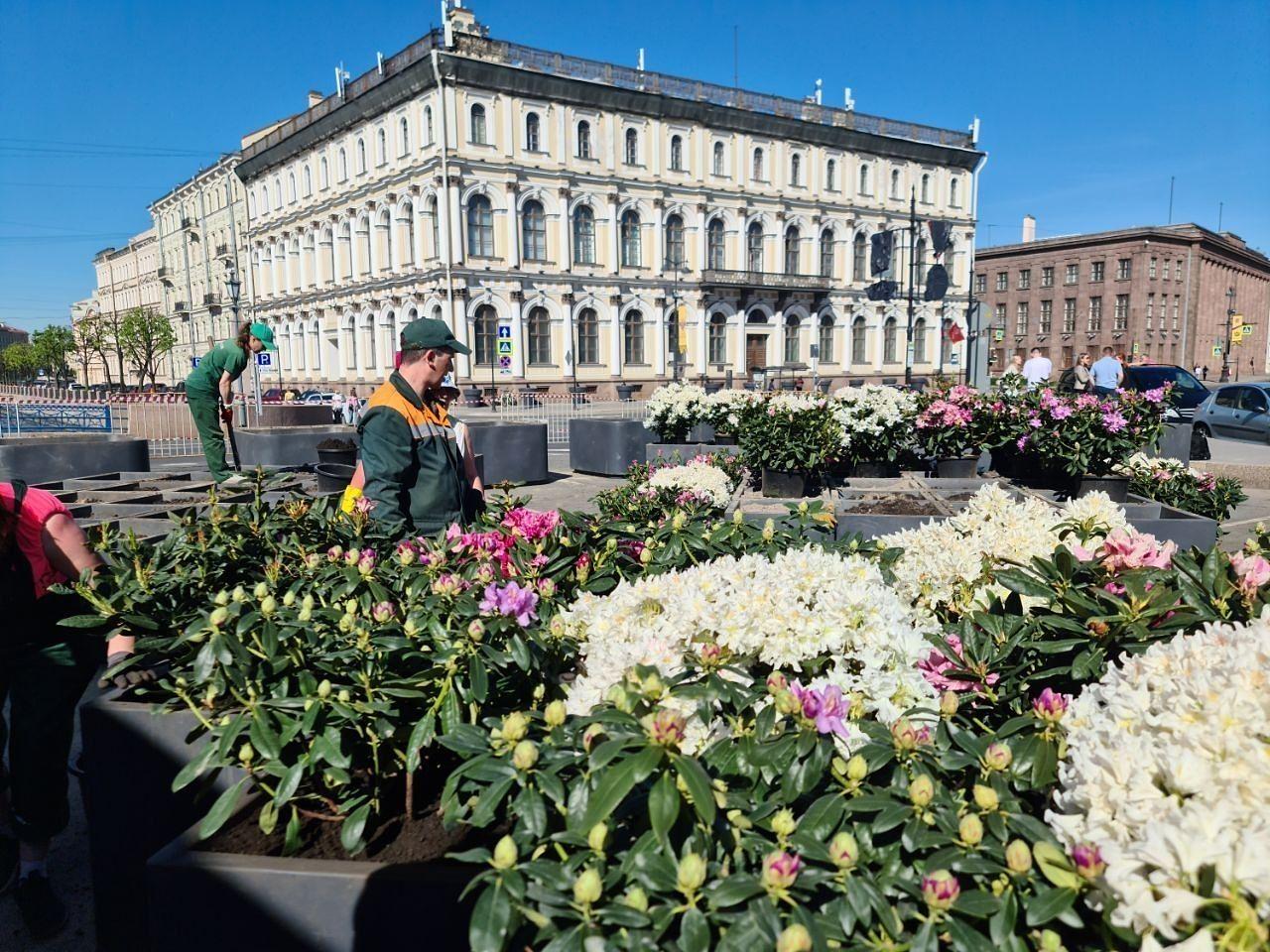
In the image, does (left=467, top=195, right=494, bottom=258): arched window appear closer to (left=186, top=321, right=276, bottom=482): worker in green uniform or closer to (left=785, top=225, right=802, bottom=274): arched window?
(left=785, top=225, right=802, bottom=274): arched window

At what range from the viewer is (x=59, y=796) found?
2.95m

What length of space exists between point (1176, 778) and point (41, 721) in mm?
3324

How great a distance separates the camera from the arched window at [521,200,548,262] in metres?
42.3

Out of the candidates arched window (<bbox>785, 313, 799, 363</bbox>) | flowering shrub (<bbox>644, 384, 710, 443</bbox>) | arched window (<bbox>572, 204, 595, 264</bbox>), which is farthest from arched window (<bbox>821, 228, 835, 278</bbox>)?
flowering shrub (<bbox>644, 384, 710, 443</bbox>)

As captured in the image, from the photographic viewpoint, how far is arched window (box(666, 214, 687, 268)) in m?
46.7

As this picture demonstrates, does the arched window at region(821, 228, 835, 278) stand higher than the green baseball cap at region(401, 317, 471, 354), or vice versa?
the arched window at region(821, 228, 835, 278)

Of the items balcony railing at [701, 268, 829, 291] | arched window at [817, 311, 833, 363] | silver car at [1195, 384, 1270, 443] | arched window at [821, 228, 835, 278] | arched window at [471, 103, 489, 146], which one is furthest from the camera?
arched window at [817, 311, 833, 363]

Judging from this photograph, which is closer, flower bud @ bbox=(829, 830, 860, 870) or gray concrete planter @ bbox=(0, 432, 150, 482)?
flower bud @ bbox=(829, 830, 860, 870)

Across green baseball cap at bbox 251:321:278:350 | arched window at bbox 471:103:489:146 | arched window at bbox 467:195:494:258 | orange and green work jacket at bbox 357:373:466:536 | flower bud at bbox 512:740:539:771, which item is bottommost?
flower bud at bbox 512:740:539:771

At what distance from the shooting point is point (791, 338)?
52.2 m

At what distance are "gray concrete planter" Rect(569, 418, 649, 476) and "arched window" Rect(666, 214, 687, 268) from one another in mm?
33372

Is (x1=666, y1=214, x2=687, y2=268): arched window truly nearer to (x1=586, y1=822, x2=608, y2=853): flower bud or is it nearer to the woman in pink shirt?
the woman in pink shirt

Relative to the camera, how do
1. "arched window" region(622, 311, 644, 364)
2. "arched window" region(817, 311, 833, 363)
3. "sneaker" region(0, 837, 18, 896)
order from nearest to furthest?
Answer: 1. "sneaker" region(0, 837, 18, 896)
2. "arched window" region(622, 311, 644, 364)
3. "arched window" region(817, 311, 833, 363)

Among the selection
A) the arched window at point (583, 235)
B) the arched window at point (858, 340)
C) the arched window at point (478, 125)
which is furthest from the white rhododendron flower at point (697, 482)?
the arched window at point (858, 340)
